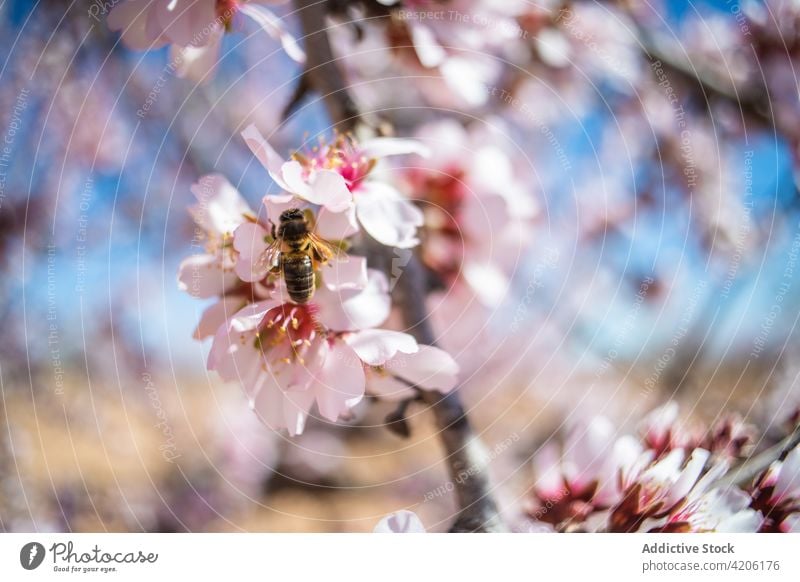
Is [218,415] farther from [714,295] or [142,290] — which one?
[714,295]

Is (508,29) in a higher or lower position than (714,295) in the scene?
higher

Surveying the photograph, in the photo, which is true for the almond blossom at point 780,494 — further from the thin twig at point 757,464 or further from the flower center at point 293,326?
the flower center at point 293,326

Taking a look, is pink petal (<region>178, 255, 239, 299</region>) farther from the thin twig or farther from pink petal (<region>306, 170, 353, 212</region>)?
the thin twig

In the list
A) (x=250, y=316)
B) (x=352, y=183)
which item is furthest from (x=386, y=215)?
(x=250, y=316)

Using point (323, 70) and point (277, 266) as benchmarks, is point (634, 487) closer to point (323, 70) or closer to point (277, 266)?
point (277, 266)
